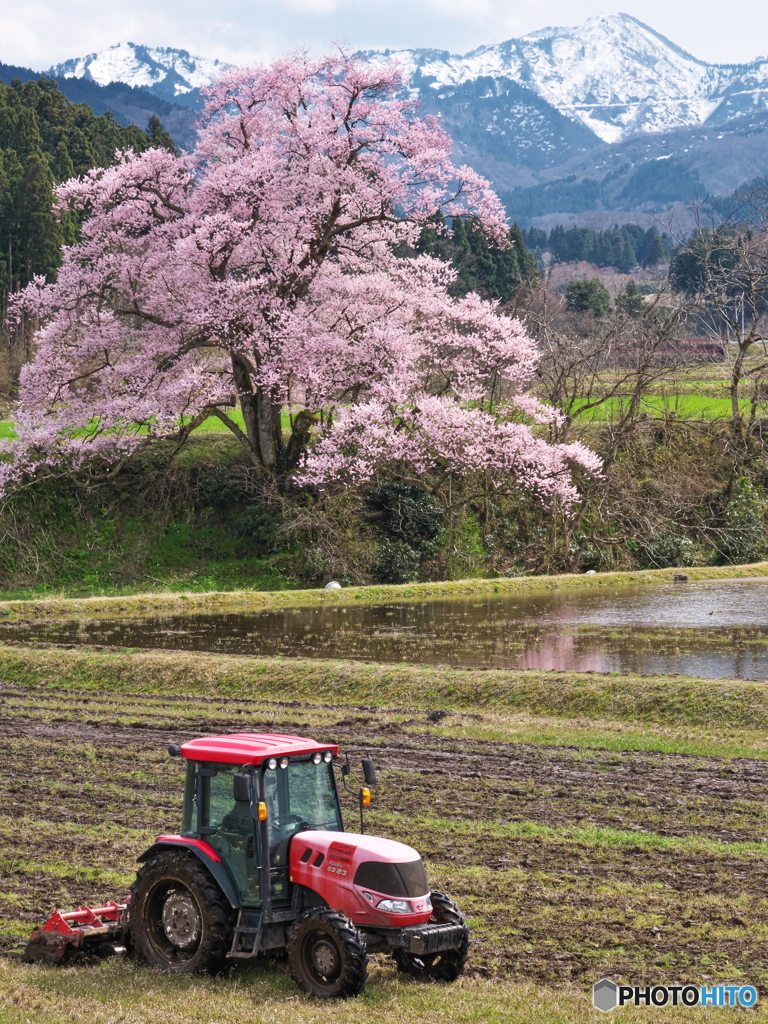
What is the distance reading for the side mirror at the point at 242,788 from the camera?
692 cm

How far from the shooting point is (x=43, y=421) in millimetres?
32500

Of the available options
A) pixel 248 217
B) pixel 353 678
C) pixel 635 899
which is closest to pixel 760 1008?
pixel 635 899

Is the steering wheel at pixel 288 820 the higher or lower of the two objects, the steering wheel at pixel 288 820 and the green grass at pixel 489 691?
the higher

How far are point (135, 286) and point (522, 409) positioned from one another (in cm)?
1303

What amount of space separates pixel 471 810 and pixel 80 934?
4.97 metres

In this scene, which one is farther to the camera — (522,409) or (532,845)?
(522,409)

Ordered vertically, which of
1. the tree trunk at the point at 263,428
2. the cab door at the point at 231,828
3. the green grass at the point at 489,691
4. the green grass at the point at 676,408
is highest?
the green grass at the point at 676,408

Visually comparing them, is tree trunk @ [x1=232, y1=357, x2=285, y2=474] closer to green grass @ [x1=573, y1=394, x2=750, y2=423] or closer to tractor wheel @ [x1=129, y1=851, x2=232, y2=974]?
green grass @ [x1=573, y1=394, x2=750, y2=423]

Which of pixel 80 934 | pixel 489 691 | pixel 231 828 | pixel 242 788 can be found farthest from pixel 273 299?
pixel 242 788

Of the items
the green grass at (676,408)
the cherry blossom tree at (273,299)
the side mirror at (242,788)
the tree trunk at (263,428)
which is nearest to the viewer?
the side mirror at (242,788)

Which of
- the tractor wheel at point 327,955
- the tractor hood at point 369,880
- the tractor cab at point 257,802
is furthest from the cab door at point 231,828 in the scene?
the tractor wheel at point 327,955

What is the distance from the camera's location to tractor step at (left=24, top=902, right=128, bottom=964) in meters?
7.37

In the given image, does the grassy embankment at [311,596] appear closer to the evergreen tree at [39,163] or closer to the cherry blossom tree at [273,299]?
the cherry blossom tree at [273,299]

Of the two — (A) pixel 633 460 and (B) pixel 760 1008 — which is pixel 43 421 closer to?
(A) pixel 633 460
